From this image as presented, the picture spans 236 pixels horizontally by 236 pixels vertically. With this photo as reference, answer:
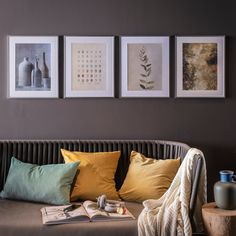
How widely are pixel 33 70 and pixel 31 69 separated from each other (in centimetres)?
2

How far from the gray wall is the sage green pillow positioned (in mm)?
519

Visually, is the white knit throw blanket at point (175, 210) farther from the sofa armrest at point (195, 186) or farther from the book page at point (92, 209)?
the book page at point (92, 209)

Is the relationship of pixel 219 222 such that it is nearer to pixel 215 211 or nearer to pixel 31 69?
pixel 215 211

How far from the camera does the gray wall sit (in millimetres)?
3695

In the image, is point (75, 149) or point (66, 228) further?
point (75, 149)

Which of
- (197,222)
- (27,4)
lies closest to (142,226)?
(197,222)

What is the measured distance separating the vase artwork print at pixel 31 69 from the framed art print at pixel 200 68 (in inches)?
46.9

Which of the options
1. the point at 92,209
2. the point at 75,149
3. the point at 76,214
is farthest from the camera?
the point at 75,149

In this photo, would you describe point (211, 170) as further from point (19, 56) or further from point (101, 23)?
point (19, 56)

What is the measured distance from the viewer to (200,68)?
3717mm

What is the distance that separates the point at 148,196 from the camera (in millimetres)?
3184

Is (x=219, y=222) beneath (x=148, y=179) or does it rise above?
beneath

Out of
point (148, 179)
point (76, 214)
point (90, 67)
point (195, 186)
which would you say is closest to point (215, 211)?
point (195, 186)

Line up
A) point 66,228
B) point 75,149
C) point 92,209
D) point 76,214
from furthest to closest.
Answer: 1. point 75,149
2. point 92,209
3. point 76,214
4. point 66,228
